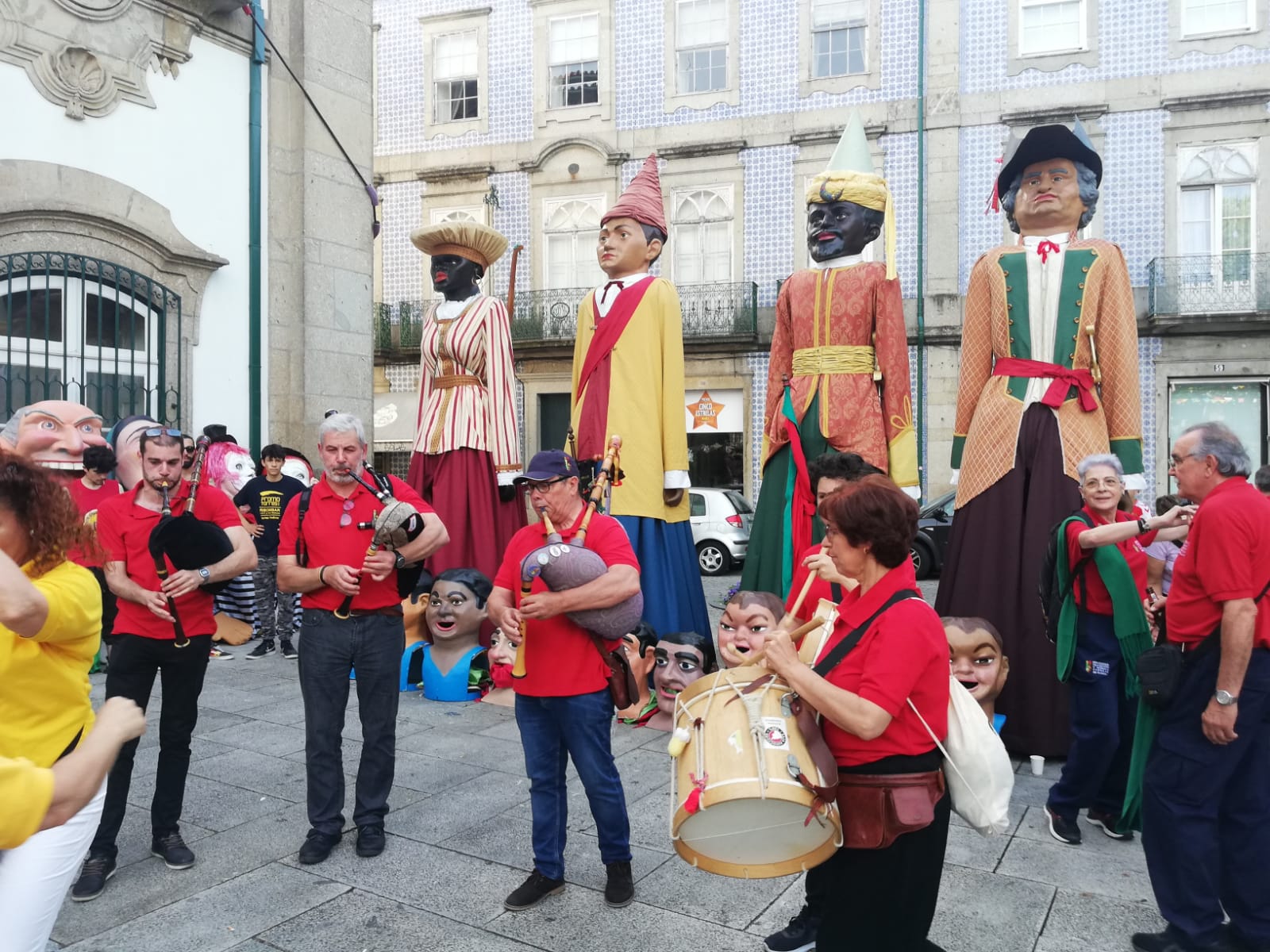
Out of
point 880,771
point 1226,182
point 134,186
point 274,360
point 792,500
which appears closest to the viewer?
point 880,771

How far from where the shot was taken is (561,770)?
353 cm

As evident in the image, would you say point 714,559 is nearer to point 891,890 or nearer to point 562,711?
point 562,711

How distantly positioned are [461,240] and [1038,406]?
4.10 metres

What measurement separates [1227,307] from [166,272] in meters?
15.9

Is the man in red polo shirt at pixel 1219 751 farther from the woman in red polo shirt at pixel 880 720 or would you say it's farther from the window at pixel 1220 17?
the window at pixel 1220 17

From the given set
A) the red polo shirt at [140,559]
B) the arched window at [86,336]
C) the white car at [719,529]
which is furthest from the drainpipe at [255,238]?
the white car at [719,529]

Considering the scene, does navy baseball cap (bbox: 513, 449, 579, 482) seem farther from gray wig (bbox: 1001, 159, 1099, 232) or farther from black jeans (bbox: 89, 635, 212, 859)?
gray wig (bbox: 1001, 159, 1099, 232)

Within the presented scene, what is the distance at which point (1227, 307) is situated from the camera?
16.3 meters

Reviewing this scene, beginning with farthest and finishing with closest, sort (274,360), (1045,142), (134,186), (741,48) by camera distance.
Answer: (741,48) → (274,360) → (134,186) → (1045,142)

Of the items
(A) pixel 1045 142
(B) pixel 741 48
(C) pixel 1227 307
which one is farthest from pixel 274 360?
(C) pixel 1227 307

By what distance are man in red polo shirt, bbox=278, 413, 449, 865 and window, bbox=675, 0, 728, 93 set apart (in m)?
16.5

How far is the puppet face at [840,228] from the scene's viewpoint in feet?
18.3

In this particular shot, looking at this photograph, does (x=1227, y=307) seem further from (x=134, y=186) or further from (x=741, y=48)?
(x=134, y=186)

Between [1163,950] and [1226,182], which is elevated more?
[1226,182]
